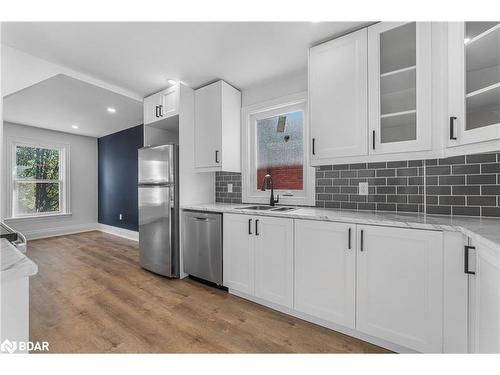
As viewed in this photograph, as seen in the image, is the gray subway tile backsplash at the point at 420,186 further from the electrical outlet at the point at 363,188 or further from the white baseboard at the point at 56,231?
the white baseboard at the point at 56,231

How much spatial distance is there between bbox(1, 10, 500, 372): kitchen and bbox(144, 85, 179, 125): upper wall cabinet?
31 millimetres

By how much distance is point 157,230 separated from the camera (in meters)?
2.72

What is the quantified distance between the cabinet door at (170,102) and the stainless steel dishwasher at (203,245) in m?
1.28

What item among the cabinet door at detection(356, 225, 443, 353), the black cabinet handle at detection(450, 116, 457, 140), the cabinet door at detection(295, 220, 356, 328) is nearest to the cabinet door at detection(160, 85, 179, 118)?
the cabinet door at detection(295, 220, 356, 328)

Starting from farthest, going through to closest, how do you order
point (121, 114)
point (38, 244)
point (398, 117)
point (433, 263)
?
point (38, 244), point (121, 114), point (398, 117), point (433, 263)

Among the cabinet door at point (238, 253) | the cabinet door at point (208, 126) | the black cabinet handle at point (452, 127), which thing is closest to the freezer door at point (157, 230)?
the cabinet door at point (208, 126)

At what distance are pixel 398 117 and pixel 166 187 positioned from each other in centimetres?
241

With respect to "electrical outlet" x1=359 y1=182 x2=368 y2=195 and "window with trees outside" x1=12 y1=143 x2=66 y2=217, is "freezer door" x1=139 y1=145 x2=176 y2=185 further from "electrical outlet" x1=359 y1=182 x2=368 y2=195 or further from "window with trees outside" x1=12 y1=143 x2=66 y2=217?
"window with trees outside" x1=12 y1=143 x2=66 y2=217

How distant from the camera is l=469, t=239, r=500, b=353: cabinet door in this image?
36.8 inches

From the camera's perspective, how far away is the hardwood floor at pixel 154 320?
1.50 metres

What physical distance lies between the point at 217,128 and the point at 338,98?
4.48 feet

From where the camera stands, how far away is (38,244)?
4141 millimetres
